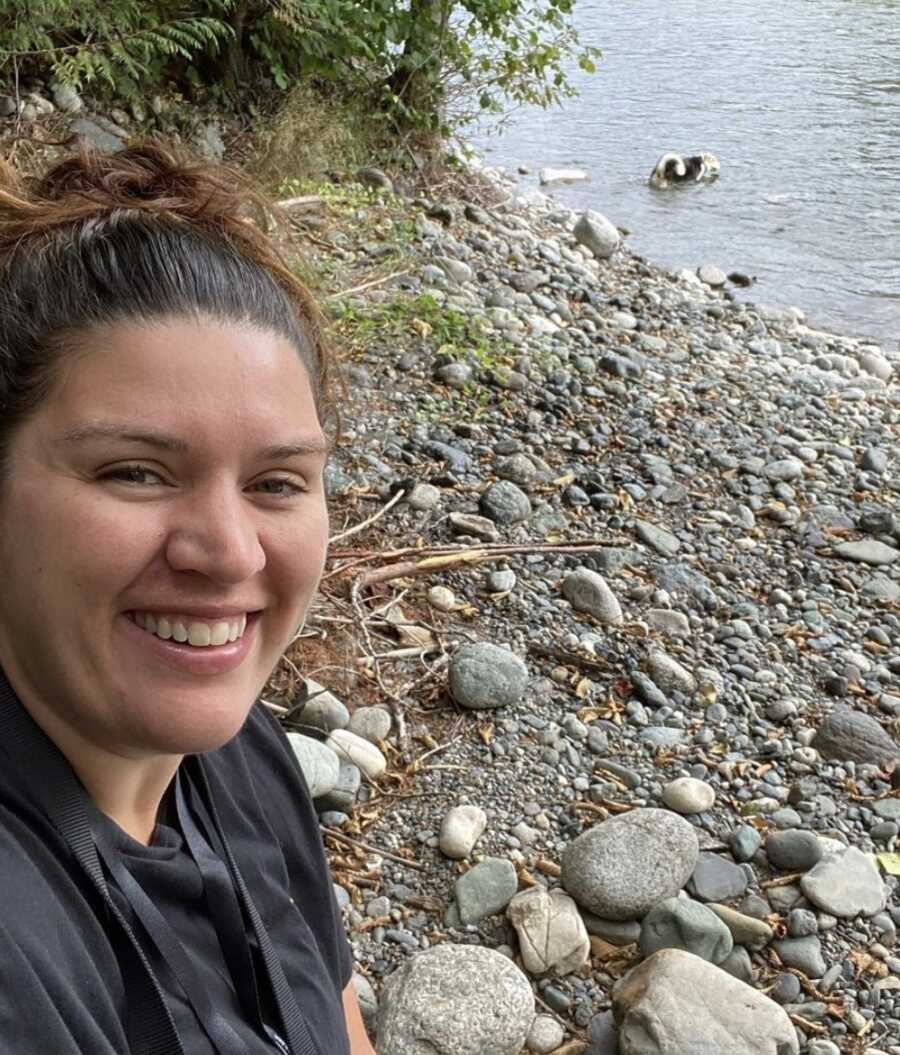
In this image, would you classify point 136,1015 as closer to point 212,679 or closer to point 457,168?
point 212,679

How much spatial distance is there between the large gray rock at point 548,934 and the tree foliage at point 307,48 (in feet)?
15.3

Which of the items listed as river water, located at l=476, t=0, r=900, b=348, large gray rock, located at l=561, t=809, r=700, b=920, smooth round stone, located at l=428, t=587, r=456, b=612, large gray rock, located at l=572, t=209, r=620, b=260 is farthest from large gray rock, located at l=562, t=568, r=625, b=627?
river water, located at l=476, t=0, r=900, b=348

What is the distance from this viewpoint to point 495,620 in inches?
169

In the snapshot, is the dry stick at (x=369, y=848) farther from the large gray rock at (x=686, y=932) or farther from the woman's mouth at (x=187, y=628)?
the woman's mouth at (x=187, y=628)

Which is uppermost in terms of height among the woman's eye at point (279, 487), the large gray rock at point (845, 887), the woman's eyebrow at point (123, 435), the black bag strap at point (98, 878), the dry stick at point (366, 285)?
the woman's eyebrow at point (123, 435)

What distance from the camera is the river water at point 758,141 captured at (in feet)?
33.9

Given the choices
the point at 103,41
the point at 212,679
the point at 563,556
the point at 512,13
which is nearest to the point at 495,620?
the point at 563,556

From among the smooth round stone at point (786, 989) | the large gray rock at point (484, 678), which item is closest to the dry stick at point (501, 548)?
the large gray rock at point (484, 678)

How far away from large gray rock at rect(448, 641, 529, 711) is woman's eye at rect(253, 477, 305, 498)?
7.79ft

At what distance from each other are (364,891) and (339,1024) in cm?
140

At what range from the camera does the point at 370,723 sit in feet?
12.2

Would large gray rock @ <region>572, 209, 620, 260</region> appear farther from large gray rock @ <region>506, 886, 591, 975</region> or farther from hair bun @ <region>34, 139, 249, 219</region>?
hair bun @ <region>34, 139, 249, 219</region>

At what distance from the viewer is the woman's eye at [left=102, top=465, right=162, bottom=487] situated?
1.37 metres

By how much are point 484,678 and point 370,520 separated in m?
0.90
